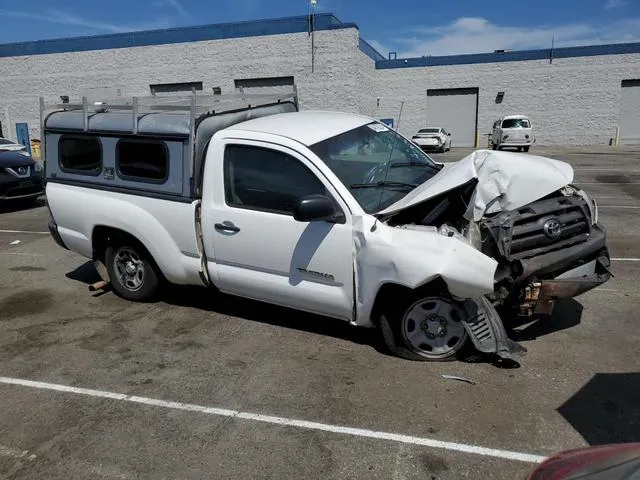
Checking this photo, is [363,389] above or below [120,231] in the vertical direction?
below

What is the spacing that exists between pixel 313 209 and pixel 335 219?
0.26 m

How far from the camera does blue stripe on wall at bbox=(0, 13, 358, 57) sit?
2827cm

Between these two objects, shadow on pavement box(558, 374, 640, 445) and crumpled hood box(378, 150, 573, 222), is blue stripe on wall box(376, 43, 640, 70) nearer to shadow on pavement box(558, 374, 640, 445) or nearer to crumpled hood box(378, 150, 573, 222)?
crumpled hood box(378, 150, 573, 222)

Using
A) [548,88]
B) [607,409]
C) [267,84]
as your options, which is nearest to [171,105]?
[607,409]

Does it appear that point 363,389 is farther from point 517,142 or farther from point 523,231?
point 517,142

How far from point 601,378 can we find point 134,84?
32.7 m

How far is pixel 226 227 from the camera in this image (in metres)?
4.81

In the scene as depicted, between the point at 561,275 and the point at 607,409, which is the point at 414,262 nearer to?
the point at 561,275

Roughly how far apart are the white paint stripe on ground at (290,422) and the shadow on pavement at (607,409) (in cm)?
48

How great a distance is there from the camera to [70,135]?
588 cm

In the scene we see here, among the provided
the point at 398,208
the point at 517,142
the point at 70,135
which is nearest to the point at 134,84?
the point at 517,142

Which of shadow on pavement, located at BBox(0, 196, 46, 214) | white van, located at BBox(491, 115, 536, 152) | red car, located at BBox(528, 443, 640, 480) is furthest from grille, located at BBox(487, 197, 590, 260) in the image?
white van, located at BBox(491, 115, 536, 152)

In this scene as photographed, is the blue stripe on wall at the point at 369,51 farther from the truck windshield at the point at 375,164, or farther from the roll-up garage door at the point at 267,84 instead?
the truck windshield at the point at 375,164

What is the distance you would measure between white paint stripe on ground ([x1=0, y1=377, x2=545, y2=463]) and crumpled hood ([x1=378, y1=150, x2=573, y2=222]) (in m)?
1.66
